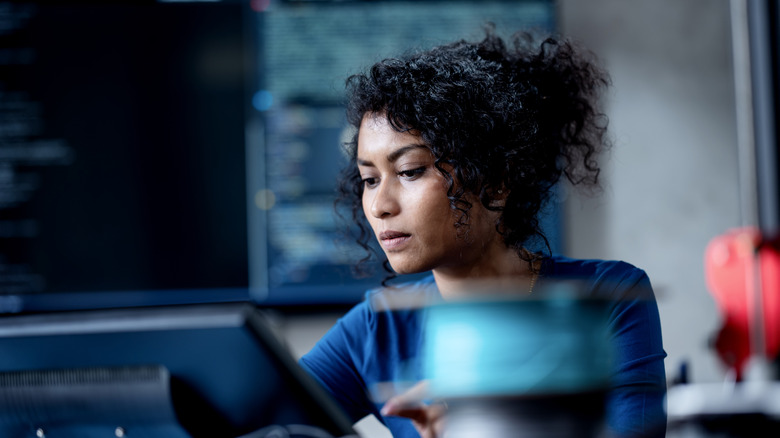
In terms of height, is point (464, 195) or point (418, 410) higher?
point (464, 195)

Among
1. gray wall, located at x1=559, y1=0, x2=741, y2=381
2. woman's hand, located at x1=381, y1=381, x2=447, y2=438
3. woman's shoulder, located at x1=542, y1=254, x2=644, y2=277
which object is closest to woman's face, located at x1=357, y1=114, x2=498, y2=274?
woman's shoulder, located at x1=542, y1=254, x2=644, y2=277

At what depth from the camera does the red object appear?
2.08 metres

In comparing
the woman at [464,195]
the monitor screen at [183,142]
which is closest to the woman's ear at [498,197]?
the woman at [464,195]

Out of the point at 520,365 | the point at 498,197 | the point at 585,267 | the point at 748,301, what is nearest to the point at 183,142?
the point at 498,197

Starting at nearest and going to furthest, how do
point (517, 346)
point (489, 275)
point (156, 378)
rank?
point (517, 346), point (156, 378), point (489, 275)

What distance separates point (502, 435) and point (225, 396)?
10.2 inches

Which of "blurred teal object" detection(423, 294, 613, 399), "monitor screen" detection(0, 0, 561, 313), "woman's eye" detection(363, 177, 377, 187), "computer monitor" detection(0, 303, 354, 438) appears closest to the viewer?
"blurred teal object" detection(423, 294, 613, 399)

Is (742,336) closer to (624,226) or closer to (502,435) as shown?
(624,226)

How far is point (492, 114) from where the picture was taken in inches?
44.9

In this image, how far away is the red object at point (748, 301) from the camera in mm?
2078

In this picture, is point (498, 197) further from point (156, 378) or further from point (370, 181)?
point (156, 378)

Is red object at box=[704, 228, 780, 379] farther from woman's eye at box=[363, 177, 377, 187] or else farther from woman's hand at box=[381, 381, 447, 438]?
woman's hand at box=[381, 381, 447, 438]

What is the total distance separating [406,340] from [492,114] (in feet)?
1.39

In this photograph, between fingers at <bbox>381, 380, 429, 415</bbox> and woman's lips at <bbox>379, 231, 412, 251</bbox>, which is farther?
woman's lips at <bbox>379, 231, 412, 251</bbox>
